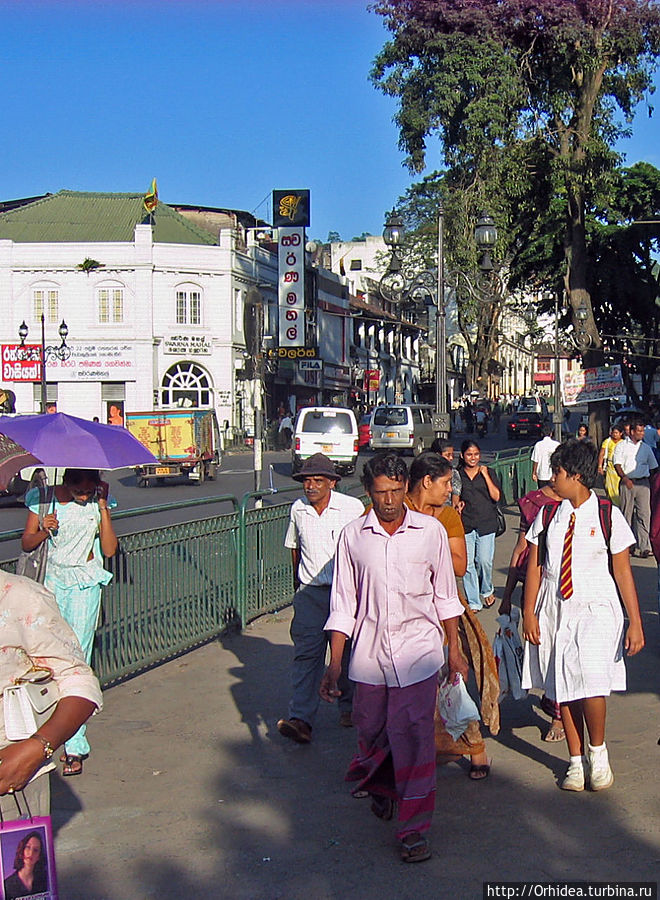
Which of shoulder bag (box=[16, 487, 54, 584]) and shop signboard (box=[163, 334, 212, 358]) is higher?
shop signboard (box=[163, 334, 212, 358])

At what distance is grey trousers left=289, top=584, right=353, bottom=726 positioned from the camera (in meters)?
6.48

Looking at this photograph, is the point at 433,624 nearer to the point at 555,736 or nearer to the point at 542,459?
the point at 555,736

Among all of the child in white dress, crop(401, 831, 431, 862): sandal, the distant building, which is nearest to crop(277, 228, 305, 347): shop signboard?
the distant building

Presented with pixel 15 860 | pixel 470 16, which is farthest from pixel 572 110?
pixel 15 860

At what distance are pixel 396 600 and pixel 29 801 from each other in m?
2.09

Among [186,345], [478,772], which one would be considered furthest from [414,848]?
[186,345]

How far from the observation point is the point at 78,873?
181 inches

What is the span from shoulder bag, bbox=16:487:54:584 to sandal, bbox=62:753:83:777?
0.97m

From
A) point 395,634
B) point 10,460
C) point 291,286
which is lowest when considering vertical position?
point 395,634

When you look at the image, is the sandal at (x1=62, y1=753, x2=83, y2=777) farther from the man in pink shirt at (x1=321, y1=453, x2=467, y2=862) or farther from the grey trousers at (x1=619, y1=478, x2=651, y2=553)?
the grey trousers at (x1=619, y1=478, x2=651, y2=553)

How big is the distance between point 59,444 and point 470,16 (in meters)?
20.0

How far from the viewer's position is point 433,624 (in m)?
4.84

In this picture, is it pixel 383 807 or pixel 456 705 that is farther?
pixel 456 705

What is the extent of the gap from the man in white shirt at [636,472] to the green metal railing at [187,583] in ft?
15.6
